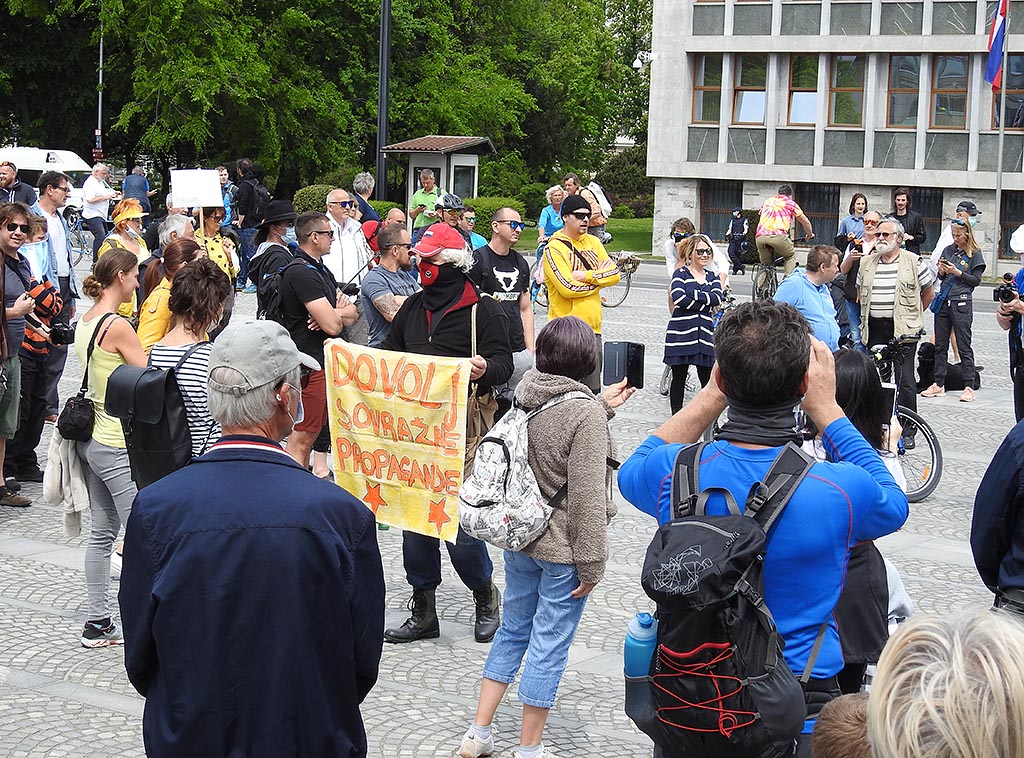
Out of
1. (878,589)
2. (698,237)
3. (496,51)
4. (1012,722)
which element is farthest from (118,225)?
(496,51)

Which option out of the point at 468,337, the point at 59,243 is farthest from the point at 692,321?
the point at 59,243

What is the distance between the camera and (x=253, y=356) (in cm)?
339

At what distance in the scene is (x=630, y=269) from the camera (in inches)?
660

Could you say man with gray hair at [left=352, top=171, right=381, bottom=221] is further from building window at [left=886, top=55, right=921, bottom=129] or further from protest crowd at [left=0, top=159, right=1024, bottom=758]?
building window at [left=886, top=55, right=921, bottom=129]

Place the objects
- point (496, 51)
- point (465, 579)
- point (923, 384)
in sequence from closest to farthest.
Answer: point (465, 579), point (923, 384), point (496, 51)

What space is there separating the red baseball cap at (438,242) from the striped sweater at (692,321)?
15.4 feet

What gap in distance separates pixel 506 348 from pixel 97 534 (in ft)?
7.45

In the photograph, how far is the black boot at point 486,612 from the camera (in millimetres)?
6777

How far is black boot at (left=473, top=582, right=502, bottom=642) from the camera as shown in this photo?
678 centimetres

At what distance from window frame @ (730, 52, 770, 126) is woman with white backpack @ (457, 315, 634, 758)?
→ 1395 inches

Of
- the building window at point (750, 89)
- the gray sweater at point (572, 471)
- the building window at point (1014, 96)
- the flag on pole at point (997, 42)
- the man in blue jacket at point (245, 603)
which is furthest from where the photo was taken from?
the building window at point (750, 89)

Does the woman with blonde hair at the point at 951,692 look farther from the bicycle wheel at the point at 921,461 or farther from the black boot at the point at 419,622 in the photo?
the bicycle wheel at the point at 921,461

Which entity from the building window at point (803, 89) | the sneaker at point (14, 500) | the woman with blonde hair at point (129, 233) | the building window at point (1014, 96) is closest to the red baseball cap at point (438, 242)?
the sneaker at point (14, 500)

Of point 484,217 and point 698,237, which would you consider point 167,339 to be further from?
point 484,217
